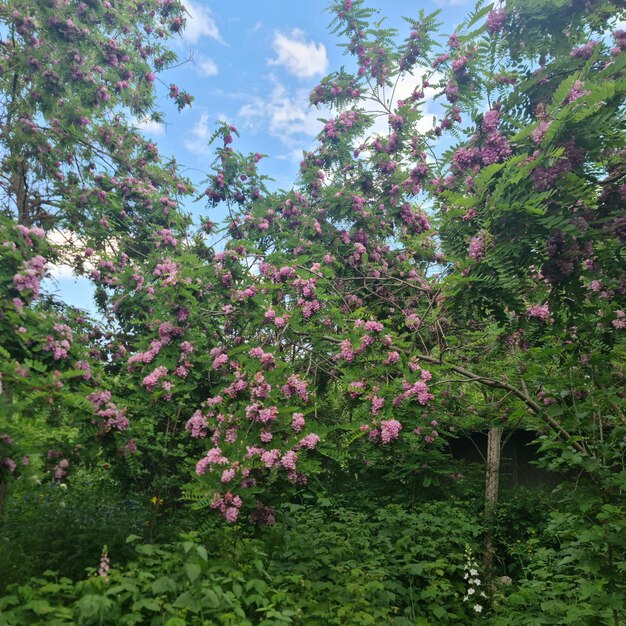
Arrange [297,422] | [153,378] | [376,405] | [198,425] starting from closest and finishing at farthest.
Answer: [297,422]
[376,405]
[198,425]
[153,378]

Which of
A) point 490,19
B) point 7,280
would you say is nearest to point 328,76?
point 490,19

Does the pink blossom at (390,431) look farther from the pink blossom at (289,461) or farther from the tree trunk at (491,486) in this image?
the tree trunk at (491,486)

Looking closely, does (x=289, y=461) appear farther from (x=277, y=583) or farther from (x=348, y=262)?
(x=348, y=262)

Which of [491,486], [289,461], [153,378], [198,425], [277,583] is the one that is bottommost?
[277,583]

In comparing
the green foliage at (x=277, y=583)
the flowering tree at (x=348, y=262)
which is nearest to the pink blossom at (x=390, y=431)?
the flowering tree at (x=348, y=262)

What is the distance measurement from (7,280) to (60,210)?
5718 millimetres

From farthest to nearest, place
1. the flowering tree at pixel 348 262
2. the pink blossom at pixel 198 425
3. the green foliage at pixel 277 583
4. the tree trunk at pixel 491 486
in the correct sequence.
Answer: the tree trunk at pixel 491 486 < the pink blossom at pixel 198 425 < the flowering tree at pixel 348 262 < the green foliage at pixel 277 583

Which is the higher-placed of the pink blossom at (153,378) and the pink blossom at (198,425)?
the pink blossom at (153,378)

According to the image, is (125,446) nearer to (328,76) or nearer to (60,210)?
(60,210)

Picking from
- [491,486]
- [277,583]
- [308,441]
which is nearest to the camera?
[277,583]

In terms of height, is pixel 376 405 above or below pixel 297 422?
above

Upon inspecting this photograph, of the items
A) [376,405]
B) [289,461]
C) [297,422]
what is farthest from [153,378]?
[376,405]

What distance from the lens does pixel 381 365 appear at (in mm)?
5301

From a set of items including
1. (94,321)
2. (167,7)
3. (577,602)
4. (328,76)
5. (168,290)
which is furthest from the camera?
(167,7)
